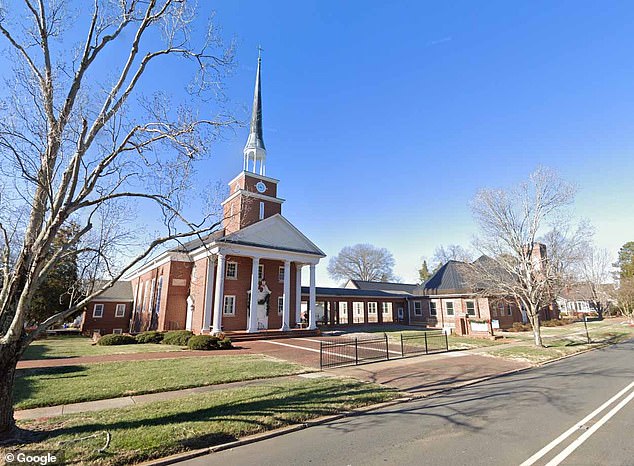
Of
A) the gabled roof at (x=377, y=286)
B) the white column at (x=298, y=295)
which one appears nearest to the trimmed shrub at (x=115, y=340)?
the white column at (x=298, y=295)

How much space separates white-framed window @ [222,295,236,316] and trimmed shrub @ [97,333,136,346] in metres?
6.19

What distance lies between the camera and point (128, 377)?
1009 cm

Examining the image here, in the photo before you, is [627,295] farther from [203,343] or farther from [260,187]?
[203,343]

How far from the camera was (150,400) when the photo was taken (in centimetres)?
770

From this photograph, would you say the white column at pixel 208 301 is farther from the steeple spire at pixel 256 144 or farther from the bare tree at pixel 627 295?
the bare tree at pixel 627 295

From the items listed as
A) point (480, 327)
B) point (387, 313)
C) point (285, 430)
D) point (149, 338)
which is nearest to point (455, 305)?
point (480, 327)

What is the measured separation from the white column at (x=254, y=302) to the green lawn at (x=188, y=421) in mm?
15133

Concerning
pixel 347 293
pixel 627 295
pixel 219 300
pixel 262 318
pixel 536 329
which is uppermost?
pixel 347 293

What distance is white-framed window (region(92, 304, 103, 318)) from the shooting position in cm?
3278

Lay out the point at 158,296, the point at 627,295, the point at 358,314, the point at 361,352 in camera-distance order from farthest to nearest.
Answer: the point at 358,314 → the point at 627,295 → the point at 158,296 → the point at 361,352

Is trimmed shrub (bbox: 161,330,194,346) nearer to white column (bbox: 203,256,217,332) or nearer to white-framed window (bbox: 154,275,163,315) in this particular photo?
white column (bbox: 203,256,217,332)

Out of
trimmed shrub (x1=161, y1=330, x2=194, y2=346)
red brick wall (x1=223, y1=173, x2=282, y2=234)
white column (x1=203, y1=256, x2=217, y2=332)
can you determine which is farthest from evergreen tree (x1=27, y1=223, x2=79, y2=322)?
red brick wall (x1=223, y1=173, x2=282, y2=234)

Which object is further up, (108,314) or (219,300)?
(219,300)

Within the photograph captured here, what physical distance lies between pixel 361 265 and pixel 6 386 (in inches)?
2528
